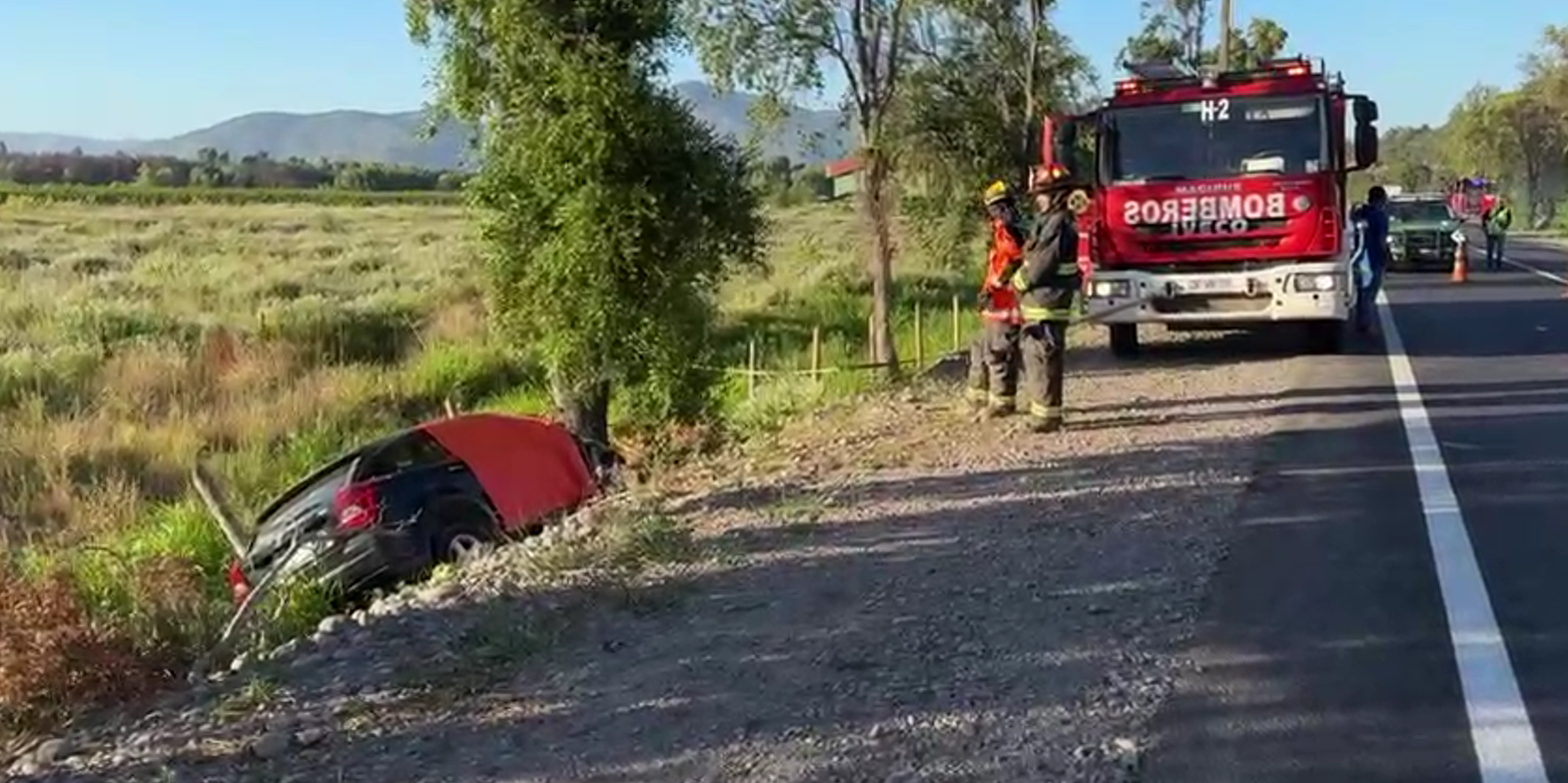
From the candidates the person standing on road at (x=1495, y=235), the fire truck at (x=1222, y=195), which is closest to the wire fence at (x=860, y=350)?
the fire truck at (x=1222, y=195)

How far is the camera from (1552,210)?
82.0 m

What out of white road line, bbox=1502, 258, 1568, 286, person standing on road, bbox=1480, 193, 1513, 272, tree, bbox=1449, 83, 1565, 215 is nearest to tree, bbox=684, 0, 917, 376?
white road line, bbox=1502, 258, 1568, 286

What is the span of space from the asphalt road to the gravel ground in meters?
0.22

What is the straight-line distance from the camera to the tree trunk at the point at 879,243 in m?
18.0

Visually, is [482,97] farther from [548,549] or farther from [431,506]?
[548,549]

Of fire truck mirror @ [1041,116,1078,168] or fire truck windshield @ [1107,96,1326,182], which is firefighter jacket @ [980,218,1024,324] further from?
fire truck windshield @ [1107,96,1326,182]

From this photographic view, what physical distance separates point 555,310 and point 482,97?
2071mm

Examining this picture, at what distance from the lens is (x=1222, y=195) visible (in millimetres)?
14812

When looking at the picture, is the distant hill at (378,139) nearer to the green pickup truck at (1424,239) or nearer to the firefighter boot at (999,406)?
the firefighter boot at (999,406)

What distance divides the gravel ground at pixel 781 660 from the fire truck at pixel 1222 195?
611 cm

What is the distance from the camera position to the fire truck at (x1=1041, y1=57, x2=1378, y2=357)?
14.7 metres

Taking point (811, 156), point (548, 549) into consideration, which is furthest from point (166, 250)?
point (548, 549)

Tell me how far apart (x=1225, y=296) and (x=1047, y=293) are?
448cm

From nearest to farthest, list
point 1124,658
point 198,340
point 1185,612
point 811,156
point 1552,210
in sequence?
1. point 1124,658
2. point 1185,612
3. point 811,156
4. point 198,340
5. point 1552,210
